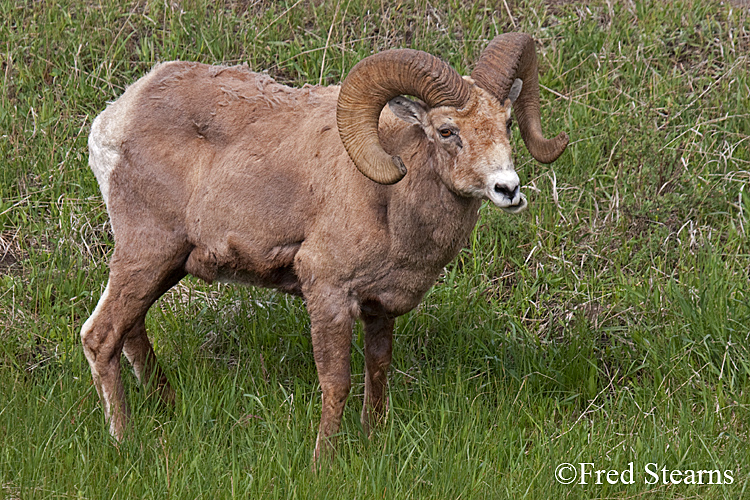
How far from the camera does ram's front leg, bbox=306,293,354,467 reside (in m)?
4.70

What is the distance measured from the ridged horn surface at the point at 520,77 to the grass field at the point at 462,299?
142cm

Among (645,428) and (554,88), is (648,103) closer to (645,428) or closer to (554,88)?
(554,88)

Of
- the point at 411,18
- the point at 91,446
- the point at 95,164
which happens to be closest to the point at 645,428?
the point at 91,446

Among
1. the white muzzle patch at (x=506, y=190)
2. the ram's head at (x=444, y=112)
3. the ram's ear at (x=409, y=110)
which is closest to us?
the white muzzle patch at (x=506, y=190)

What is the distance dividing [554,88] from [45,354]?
14.4ft

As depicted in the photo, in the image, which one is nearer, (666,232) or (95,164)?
(95,164)

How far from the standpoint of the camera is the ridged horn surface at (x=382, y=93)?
428cm

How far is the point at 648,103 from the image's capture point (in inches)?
284

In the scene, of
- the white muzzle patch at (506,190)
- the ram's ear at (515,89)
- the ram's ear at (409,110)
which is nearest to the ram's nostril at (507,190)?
the white muzzle patch at (506,190)

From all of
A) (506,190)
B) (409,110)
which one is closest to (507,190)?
(506,190)

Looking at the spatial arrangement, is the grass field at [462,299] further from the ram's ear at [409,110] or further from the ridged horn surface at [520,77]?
the ram's ear at [409,110]

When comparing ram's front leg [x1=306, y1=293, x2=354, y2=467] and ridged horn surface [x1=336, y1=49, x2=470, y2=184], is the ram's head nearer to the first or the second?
ridged horn surface [x1=336, y1=49, x2=470, y2=184]

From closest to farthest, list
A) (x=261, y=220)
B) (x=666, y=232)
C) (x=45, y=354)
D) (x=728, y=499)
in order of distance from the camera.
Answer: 1. (x=728, y=499)
2. (x=261, y=220)
3. (x=45, y=354)
4. (x=666, y=232)

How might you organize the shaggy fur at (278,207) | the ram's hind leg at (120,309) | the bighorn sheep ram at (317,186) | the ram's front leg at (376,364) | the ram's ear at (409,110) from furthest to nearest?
the ram's front leg at (376,364) < the ram's hind leg at (120,309) < the shaggy fur at (278,207) < the ram's ear at (409,110) < the bighorn sheep ram at (317,186)
